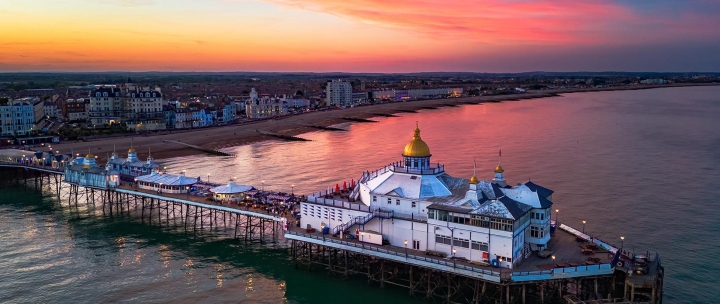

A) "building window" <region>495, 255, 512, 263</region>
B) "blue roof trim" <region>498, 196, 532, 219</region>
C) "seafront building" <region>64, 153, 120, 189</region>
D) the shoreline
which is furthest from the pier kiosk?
the shoreline

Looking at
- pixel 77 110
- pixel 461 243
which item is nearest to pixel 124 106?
pixel 77 110

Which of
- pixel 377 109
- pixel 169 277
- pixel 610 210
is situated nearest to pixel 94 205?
pixel 169 277

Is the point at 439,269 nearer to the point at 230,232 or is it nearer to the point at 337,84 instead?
the point at 230,232

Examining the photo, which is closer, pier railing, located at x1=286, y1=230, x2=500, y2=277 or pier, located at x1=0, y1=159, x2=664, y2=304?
pier, located at x1=0, y1=159, x2=664, y2=304

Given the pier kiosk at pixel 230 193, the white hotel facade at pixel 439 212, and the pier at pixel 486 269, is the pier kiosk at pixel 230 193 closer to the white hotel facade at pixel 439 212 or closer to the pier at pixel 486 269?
the pier at pixel 486 269

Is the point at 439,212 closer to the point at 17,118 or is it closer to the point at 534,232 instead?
the point at 534,232

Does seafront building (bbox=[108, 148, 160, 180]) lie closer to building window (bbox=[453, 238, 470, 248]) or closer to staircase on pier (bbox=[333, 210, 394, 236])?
staircase on pier (bbox=[333, 210, 394, 236])

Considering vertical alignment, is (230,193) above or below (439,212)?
below
